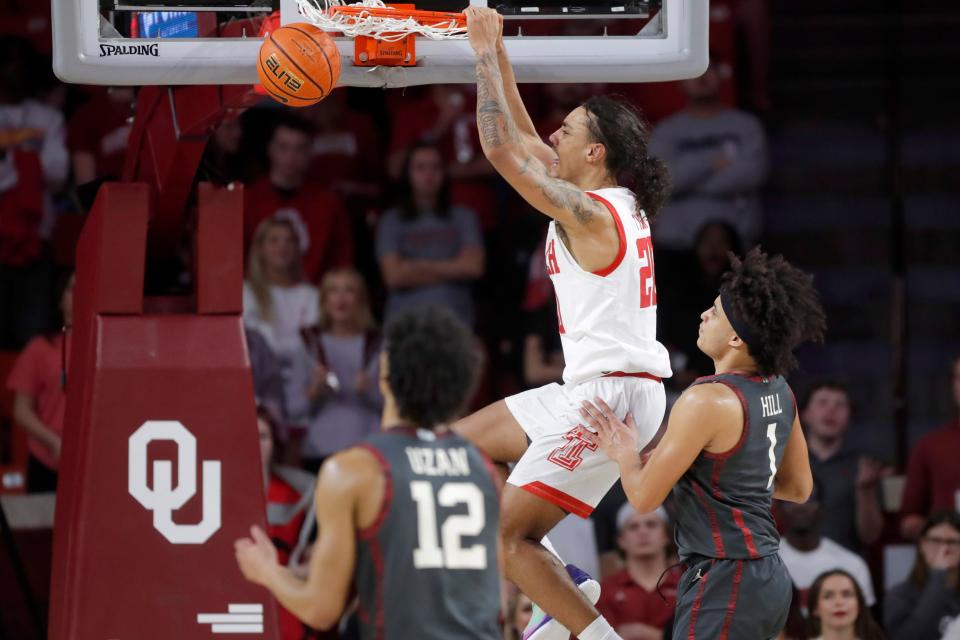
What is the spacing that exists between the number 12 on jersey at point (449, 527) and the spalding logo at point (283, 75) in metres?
1.42

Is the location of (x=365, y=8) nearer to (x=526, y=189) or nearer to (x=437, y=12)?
(x=437, y=12)

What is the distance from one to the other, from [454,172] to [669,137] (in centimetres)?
127

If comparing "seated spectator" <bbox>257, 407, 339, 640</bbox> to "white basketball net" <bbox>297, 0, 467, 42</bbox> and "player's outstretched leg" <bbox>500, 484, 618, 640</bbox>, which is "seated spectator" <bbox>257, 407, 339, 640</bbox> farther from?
"white basketball net" <bbox>297, 0, 467, 42</bbox>

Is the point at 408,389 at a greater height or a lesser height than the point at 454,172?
lesser

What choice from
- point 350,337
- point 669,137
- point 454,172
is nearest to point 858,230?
point 669,137

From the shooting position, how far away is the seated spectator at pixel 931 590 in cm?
798

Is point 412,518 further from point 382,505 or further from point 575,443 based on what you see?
point 575,443

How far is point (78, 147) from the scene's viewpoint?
9.83 metres

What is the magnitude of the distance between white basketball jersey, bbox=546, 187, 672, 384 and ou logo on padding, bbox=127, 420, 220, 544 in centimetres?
142

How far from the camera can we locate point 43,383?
8.67m

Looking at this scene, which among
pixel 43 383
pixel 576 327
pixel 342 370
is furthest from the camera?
pixel 342 370

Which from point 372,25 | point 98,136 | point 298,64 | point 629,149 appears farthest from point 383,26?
point 98,136

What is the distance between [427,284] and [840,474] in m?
2.46

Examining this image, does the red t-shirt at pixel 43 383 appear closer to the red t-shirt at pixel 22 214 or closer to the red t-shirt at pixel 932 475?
the red t-shirt at pixel 22 214
